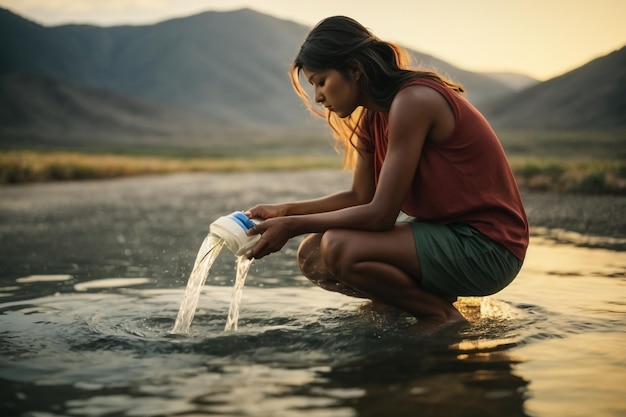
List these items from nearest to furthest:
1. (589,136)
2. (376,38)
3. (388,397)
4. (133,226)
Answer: (388,397) < (376,38) < (133,226) < (589,136)

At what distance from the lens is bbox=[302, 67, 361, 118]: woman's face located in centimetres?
330

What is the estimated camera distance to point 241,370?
2.88 meters

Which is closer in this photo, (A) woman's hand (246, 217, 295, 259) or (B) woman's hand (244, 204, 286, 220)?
(A) woman's hand (246, 217, 295, 259)

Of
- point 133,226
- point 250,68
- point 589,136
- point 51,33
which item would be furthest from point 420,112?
point 250,68

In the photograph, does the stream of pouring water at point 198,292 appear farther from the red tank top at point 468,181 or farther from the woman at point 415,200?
the red tank top at point 468,181

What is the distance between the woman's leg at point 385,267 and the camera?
3189 millimetres

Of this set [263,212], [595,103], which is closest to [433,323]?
[263,212]

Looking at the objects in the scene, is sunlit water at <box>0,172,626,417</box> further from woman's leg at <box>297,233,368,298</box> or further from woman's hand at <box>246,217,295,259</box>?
woman's hand at <box>246,217,295,259</box>

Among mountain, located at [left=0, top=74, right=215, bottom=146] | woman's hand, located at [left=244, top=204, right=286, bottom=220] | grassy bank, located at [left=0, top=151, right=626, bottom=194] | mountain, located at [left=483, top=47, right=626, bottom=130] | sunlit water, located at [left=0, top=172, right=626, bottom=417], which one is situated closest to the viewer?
sunlit water, located at [left=0, top=172, right=626, bottom=417]

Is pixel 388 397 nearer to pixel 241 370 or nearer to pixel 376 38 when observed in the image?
pixel 241 370

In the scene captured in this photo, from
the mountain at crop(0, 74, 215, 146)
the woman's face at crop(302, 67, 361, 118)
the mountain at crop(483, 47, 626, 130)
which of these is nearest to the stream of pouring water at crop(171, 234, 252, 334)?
the woman's face at crop(302, 67, 361, 118)

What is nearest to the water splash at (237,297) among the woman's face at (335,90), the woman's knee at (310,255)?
the woman's knee at (310,255)

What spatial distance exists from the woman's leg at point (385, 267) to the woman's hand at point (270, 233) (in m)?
0.17

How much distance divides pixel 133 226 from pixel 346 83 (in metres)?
6.00
